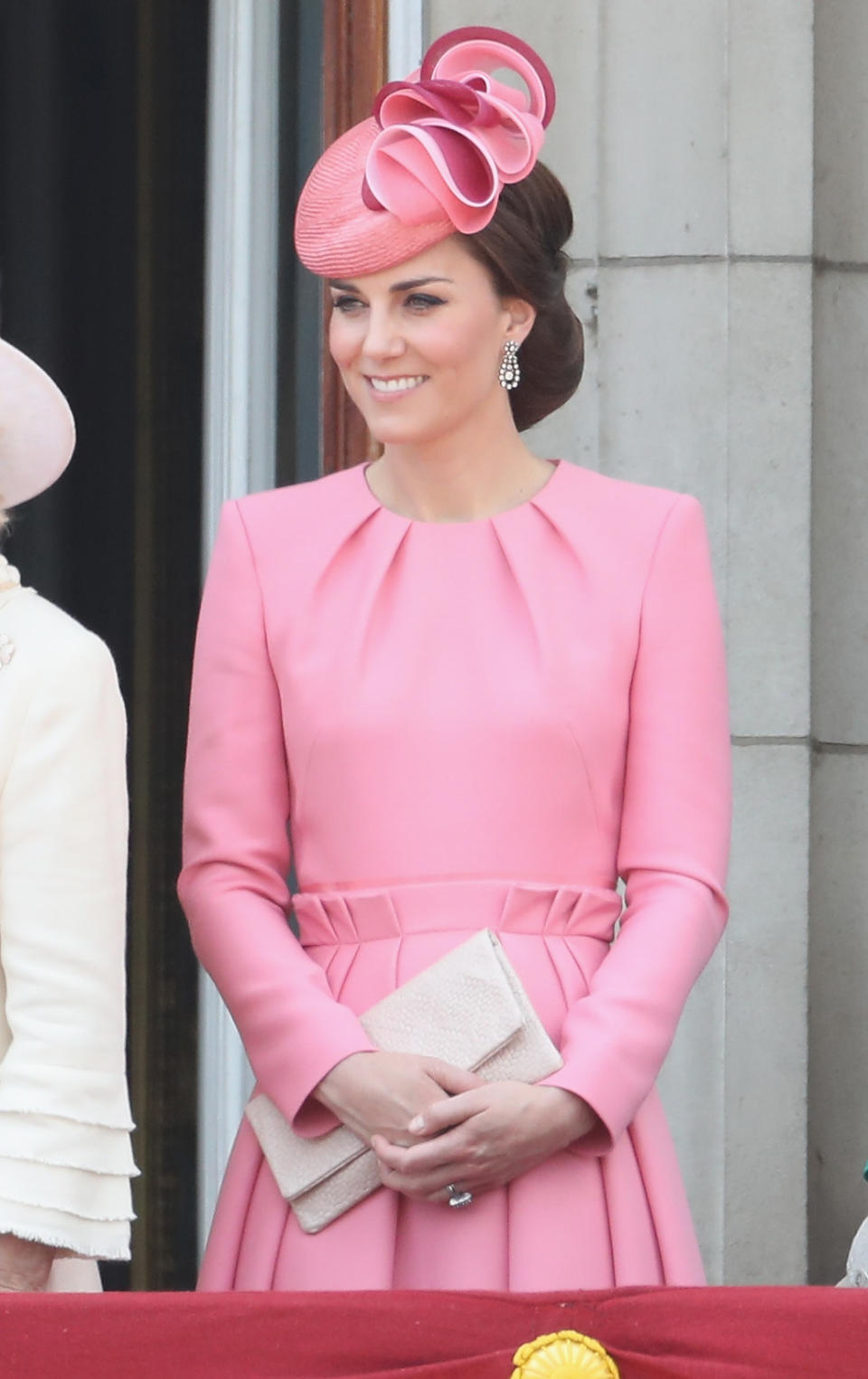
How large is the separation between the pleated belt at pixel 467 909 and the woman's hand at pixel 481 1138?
22 centimetres

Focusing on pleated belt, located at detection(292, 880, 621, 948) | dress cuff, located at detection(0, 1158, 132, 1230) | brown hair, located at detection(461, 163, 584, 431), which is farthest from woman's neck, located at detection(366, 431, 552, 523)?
dress cuff, located at detection(0, 1158, 132, 1230)

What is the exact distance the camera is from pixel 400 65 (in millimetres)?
3973

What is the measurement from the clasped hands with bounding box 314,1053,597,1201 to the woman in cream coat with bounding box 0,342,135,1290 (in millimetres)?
276

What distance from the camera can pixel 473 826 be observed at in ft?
9.37

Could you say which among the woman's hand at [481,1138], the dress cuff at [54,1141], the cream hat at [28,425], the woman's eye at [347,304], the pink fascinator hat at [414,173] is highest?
the pink fascinator hat at [414,173]

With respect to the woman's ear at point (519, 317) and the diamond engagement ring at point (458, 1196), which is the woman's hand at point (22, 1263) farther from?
the woman's ear at point (519, 317)

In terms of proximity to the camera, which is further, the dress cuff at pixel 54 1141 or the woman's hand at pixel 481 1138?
the woman's hand at pixel 481 1138

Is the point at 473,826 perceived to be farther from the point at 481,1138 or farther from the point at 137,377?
the point at 137,377

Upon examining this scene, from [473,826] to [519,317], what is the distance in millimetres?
614

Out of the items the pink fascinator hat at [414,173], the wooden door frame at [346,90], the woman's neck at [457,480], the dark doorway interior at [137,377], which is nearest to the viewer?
the pink fascinator hat at [414,173]

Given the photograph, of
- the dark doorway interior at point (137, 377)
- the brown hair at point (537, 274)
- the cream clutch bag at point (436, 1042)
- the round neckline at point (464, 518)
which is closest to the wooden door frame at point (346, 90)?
the dark doorway interior at point (137, 377)

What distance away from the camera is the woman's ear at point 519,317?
119 inches

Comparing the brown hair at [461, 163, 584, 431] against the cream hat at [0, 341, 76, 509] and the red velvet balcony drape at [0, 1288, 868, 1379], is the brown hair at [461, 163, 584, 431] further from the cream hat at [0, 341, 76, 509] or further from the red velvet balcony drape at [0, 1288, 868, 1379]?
the red velvet balcony drape at [0, 1288, 868, 1379]

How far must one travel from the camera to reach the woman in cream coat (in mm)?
→ 2467
